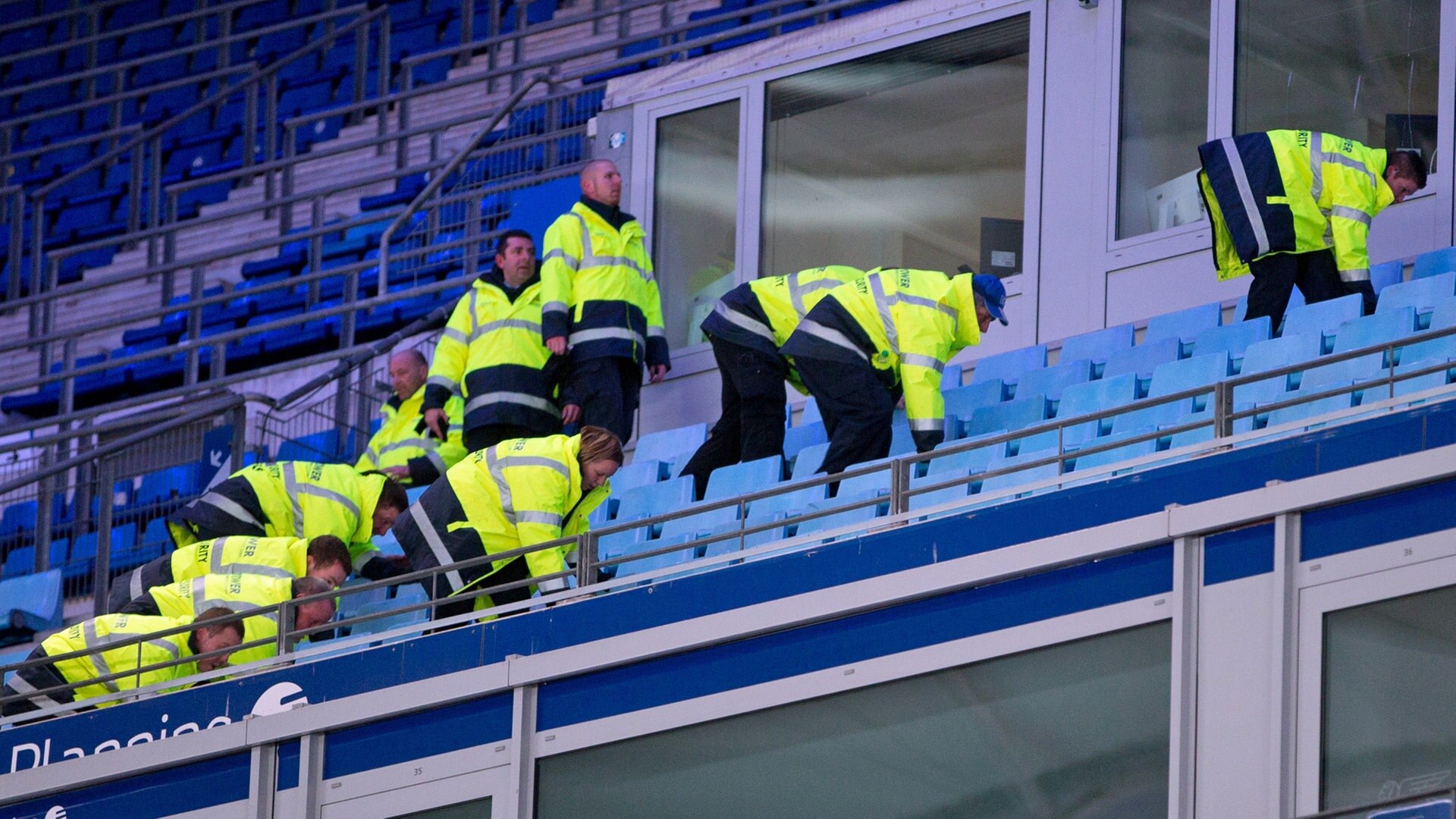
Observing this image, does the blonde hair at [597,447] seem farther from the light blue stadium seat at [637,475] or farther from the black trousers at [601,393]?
the black trousers at [601,393]

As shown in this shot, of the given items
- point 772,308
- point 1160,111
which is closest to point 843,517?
point 772,308

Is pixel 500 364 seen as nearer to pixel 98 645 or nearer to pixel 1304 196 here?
pixel 98 645

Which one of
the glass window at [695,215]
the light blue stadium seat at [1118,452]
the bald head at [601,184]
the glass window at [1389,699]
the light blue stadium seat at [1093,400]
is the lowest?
the glass window at [1389,699]

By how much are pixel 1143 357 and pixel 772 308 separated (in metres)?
1.45

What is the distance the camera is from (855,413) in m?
8.21

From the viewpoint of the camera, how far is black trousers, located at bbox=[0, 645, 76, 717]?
27.2 feet

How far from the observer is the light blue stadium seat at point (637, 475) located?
9414mm

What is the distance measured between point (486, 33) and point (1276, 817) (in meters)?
11.7

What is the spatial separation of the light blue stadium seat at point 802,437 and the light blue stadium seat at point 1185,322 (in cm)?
135

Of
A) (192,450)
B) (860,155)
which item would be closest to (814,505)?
(860,155)

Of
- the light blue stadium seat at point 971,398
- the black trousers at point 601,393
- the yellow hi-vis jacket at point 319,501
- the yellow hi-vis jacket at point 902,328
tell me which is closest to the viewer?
the yellow hi-vis jacket at point 902,328

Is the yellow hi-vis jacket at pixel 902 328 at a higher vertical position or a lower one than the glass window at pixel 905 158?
lower

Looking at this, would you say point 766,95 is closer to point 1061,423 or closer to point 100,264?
point 1061,423

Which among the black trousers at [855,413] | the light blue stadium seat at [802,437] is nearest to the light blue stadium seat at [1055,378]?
the black trousers at [855,413]
